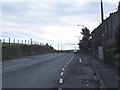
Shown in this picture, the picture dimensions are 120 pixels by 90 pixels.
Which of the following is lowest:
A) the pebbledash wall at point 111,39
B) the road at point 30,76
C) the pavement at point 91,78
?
the pavement at point 91,78

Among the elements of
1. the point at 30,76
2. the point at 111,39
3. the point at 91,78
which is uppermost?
the point at 111,39

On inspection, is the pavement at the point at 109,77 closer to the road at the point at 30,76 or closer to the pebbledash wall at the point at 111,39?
the pebbledash wall at the point at 111,39

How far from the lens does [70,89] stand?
14.5 metres

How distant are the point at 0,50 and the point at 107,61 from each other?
90.8 ft

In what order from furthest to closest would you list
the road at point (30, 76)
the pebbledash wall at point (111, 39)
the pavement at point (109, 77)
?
the pebbledash wall at point (111, 39), the road at point (30, 76), the pavement at point (109, 77)

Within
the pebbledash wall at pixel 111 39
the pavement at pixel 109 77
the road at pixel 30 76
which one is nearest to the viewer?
the pavement at pixel 109 77

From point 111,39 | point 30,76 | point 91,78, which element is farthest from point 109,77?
point 111,39

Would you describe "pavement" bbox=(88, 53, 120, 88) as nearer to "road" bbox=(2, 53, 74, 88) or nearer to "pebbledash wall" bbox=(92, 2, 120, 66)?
"pebbledash wall" bbox=(92, 2, 120, 66)

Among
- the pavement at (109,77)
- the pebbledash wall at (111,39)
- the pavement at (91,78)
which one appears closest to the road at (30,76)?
the pavement at (91,78)

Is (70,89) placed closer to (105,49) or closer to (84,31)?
(105,49)

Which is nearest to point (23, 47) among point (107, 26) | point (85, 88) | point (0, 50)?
point (0, 50)

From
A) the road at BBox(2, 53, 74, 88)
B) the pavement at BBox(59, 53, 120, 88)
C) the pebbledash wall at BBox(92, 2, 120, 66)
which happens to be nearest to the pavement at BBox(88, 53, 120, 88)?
the pavement at BBox(59, 53, 120, 88)

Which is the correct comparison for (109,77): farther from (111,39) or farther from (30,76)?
(111,39)

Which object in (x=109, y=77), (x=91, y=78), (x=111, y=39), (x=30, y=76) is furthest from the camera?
(x=111, y=39)
